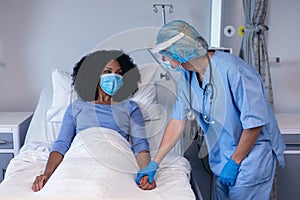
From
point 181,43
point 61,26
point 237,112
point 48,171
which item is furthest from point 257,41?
point 48,171

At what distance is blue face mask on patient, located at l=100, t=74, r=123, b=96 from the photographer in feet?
5.84

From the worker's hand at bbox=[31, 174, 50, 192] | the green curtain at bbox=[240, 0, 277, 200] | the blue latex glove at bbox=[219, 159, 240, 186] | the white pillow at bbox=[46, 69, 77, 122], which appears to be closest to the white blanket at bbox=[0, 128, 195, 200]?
the worker's hand at bbox=[31, 174, 50, 192]

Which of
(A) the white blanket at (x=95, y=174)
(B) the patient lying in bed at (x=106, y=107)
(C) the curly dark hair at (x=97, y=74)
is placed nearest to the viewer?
(A) the white blanket at (x=95, y=174)

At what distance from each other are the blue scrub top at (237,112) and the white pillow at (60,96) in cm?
81

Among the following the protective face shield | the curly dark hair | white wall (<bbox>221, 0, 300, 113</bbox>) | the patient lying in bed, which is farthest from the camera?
white wall (<bbox>221, 0, 300, 113</bbox>)

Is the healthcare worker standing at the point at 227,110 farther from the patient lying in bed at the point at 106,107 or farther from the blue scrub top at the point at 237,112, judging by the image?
the patient lying in bed at the point at 106,107

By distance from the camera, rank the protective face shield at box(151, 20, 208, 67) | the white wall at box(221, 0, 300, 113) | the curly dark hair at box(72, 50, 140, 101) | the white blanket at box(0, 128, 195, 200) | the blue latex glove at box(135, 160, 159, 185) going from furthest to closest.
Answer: the white wall at box(221, 0, 300, 113) < the curly dark hair at box(72, 50, 140, 101) < the blue latex glove at box(135, 160, 159, 185) < the protective face shield at box(151, 20, 208, 67) < the white blanket at box(0, 128, 195, 200)

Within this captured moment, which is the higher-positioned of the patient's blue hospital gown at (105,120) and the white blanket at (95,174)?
the patient's blue hospital gown at (105,120)

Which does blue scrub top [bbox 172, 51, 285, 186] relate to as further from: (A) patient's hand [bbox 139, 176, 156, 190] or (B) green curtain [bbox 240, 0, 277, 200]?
(B) green curtain [bbox 240, 0, 277, 200]

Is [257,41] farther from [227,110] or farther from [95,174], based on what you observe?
[95,174]

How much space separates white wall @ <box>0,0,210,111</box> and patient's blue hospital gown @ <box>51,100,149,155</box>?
2.11 ft

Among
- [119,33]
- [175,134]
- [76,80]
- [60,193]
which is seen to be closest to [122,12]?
[119,33]

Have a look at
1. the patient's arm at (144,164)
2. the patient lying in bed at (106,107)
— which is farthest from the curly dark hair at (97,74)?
the patient's arm at (144,164)

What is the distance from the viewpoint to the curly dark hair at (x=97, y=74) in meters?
1.88
